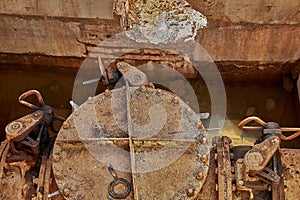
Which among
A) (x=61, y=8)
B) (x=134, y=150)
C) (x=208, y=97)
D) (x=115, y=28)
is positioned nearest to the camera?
(x=134, y=150)

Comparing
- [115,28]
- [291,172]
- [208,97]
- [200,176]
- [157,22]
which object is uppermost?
[157,22]

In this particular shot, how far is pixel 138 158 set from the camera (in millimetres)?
3047

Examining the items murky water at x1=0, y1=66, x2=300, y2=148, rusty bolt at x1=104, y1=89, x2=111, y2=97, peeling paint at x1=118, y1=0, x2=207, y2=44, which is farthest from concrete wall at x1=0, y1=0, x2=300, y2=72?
rusty bolt at x1=104, y1=89, x2=111, y2=97

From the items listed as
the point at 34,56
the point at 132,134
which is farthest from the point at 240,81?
the point at 132,134

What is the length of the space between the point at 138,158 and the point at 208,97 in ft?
8.14

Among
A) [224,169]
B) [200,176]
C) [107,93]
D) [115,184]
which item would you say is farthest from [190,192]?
[107,93]

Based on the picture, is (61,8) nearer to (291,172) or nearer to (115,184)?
(115,184)

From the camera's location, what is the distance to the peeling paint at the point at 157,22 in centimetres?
471

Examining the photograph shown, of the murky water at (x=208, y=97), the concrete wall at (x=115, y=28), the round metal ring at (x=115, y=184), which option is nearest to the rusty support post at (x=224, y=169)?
the round metal ring at (x=115, y=184)

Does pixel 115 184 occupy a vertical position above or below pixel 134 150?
below

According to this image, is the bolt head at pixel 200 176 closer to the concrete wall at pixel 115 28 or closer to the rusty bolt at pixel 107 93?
the rusty bolt at pixel 107 93

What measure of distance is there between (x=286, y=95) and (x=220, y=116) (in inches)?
30.4

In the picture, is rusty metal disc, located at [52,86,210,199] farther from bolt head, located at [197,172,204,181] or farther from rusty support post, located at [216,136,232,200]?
rusty support post, located at [216,136,232,200]

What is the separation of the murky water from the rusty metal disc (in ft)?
6.83
